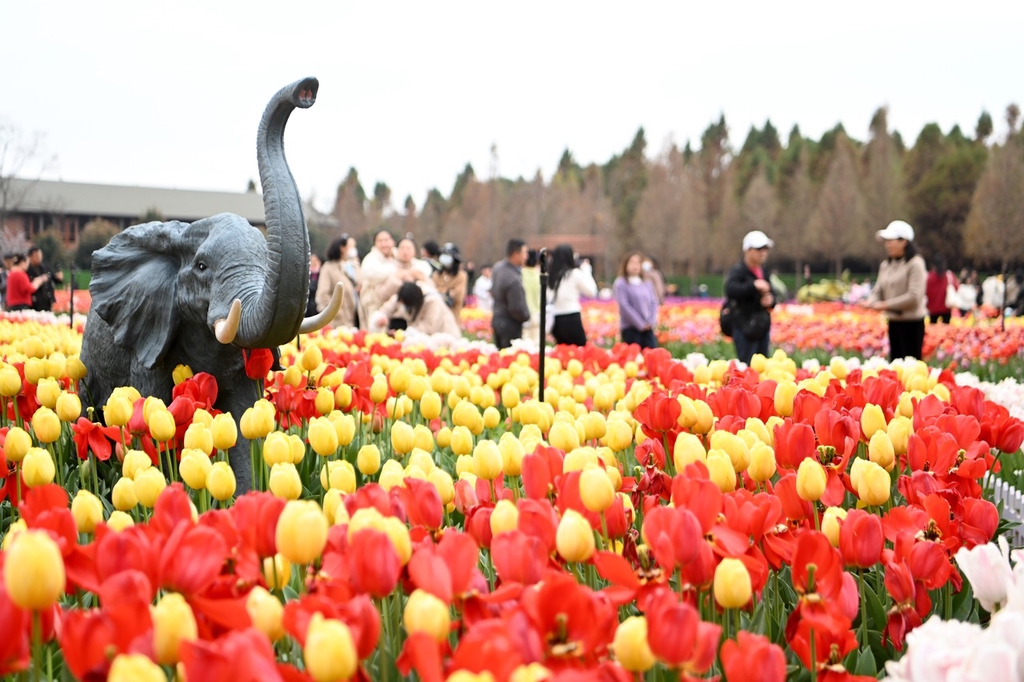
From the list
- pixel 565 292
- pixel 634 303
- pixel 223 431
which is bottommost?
pixel 223 431

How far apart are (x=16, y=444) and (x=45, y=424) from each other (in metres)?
0.37

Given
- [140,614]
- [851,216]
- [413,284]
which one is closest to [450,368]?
[140,614]

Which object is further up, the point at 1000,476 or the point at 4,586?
the point at 4,586

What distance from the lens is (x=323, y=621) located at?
1.06 meters

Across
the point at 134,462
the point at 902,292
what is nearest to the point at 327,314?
the point at 134,462

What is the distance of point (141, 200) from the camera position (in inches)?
2450

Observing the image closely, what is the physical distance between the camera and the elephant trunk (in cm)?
294

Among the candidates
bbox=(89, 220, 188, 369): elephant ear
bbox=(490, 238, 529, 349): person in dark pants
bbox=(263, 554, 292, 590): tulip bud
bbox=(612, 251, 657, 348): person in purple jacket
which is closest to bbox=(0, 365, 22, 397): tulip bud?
bbox=(89, 220, 188, 369): elephant ear

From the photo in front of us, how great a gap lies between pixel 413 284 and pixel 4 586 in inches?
327

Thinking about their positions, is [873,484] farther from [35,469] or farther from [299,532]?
[35,469]

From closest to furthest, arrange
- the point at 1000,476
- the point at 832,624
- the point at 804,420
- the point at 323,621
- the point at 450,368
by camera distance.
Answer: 1. the point at 323,621
2. the point at 832,624
3. the point at 804,420
4. the point at 1000,476
5. the point at 450,368

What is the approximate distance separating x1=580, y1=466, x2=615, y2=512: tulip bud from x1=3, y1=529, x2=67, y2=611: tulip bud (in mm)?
834

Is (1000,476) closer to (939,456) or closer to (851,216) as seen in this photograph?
(939,456)

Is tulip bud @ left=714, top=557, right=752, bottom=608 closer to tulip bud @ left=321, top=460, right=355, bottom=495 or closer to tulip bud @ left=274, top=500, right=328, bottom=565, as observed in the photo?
tulip bud @ left=274, top=500, right=328, bottom=565
